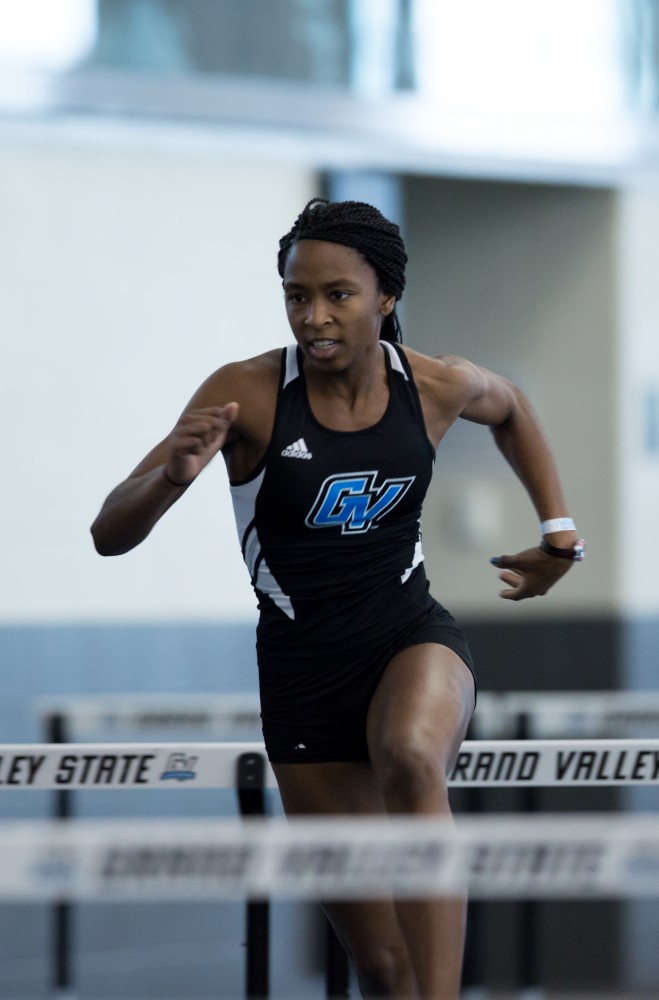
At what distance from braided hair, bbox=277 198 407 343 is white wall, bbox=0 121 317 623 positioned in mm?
3917

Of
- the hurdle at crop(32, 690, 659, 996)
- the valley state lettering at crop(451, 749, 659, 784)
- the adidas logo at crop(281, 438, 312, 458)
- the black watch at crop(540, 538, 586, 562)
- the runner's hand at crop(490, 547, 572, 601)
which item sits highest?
the adidas logo at crop(281, 438, 312, 458)

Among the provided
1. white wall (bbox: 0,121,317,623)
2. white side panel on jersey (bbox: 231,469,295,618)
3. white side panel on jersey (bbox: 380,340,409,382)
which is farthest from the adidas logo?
white wall (bbox: 0,121,317,623)

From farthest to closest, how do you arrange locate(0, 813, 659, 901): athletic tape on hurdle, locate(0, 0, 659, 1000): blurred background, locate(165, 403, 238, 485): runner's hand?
locate(0, 0, 659, 1000): blurred background < locate(165, 403, 238, 485): runner's hand < locate(0, 813, 659, 901): athletic tape on hurdle

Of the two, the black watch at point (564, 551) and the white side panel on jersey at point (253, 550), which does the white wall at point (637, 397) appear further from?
the white side panel on jersey at point (253, 550)

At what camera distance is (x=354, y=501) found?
2.88 meters

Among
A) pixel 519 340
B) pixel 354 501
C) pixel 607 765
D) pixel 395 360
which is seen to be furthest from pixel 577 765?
pixel 519 340

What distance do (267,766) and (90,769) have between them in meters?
0.38

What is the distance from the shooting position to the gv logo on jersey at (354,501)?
2855 millimetres

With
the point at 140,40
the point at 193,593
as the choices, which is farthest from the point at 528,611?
the point at 140,40

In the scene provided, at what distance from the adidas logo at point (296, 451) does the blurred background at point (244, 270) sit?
3.30 m

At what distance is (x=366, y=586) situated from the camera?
2959mm

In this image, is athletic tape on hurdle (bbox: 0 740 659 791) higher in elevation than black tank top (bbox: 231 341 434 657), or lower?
lower

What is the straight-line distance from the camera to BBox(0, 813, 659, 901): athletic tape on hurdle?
80.8 inches

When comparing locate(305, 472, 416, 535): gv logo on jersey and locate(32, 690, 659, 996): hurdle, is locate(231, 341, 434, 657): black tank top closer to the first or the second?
locate(305, 472, 416, 535): gv logo on jersey
